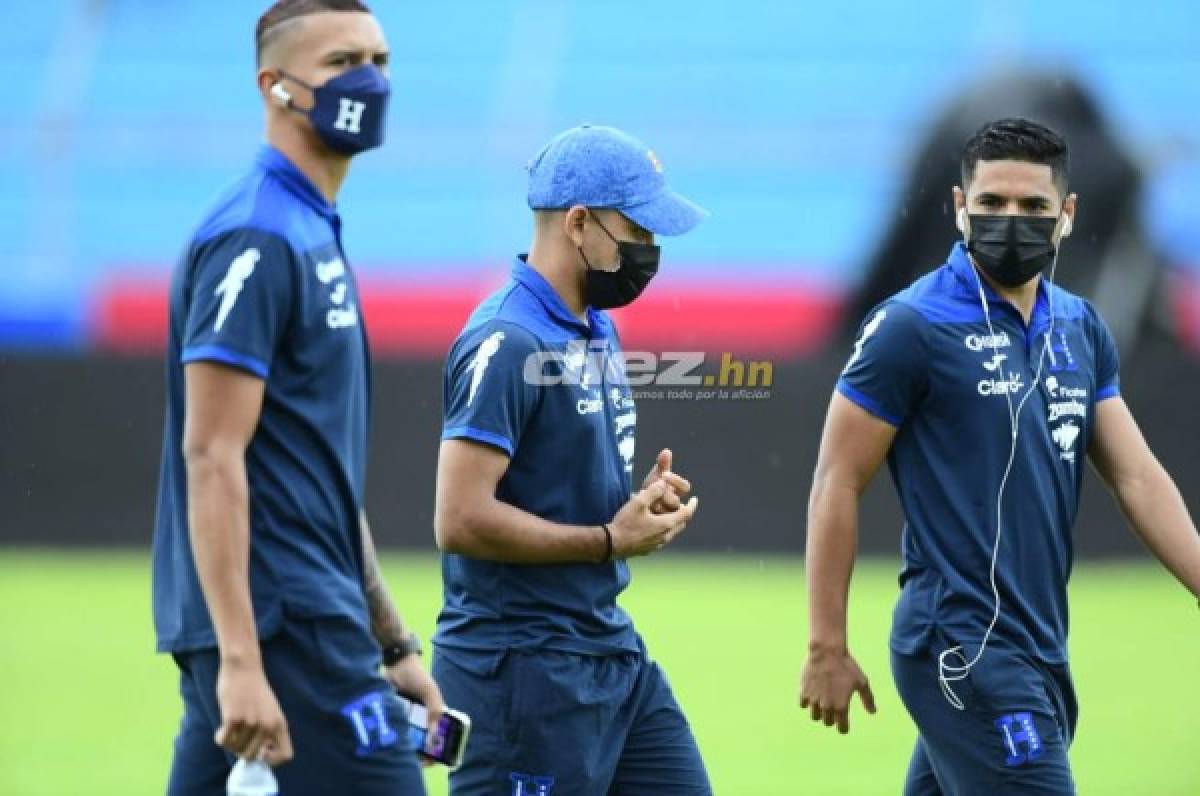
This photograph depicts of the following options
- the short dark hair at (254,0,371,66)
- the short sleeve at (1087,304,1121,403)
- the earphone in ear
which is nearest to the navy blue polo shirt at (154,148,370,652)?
the earphone in ear

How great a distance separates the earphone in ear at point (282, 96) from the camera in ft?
13.3

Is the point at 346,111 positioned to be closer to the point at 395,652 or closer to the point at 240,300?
the point at 240,300

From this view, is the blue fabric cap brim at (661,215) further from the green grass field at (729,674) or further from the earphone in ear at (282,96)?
the green grass field at (729,674)

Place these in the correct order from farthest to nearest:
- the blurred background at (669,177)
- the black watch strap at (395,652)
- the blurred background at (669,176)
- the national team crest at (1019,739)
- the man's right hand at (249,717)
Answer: the blurred background at (669,176), the blurred background at (669,177), the national team crest at (1019,739), the black watch strap at (395,652), the man's right hand at (249,717)

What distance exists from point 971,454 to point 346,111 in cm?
195

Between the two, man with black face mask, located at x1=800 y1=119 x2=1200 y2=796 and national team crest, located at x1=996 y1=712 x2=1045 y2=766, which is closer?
national team crest, located at x1=996 y1=712 x2=1045 y2=766

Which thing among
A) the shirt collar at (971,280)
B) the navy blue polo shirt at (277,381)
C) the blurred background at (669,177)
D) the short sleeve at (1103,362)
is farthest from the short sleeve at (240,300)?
the blurred background at (669,177)

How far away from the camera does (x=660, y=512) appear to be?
5.00 metres

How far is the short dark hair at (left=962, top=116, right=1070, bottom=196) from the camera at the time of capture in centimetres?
526

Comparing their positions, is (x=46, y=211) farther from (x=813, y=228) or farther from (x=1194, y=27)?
(x=1194, y=27)

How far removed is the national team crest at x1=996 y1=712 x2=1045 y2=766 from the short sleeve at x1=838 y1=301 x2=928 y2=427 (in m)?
0.81

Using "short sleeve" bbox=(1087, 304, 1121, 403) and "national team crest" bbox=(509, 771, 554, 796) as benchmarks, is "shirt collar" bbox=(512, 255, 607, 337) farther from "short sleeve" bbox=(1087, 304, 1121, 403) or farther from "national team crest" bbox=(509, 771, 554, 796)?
"short sleeve" bbox=(1087, 304, 1121, 403)

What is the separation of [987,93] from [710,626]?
7.87 meters

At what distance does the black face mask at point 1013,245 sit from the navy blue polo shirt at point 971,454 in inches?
2.5
